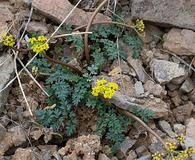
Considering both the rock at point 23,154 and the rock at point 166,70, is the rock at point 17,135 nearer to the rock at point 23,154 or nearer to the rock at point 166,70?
the rock at point 23,154

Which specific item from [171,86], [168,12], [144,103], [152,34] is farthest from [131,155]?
[168,12]

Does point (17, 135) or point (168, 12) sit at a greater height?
point (168, 12)

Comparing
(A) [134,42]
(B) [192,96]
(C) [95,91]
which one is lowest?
(B) [192,96]

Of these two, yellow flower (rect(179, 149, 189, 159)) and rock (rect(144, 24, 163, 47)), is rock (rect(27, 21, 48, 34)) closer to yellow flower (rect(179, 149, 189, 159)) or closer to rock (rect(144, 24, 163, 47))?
rock (rect(144, 24, 163, 47))

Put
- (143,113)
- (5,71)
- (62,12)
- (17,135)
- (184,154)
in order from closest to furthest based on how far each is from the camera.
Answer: (184,154) → (17,135) → (143,113) → (5,71) → (62,12)

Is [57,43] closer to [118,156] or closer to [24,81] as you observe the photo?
[24,81]

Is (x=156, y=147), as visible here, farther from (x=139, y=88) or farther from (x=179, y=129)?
(x=139, y=88)

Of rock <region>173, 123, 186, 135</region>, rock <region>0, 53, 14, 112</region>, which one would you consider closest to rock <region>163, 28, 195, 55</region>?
rock <region>173, 123, 186, 135</region>

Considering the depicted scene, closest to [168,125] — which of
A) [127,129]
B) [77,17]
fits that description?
[127,129]

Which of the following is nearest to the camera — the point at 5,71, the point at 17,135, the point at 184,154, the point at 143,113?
the point at 184,154
